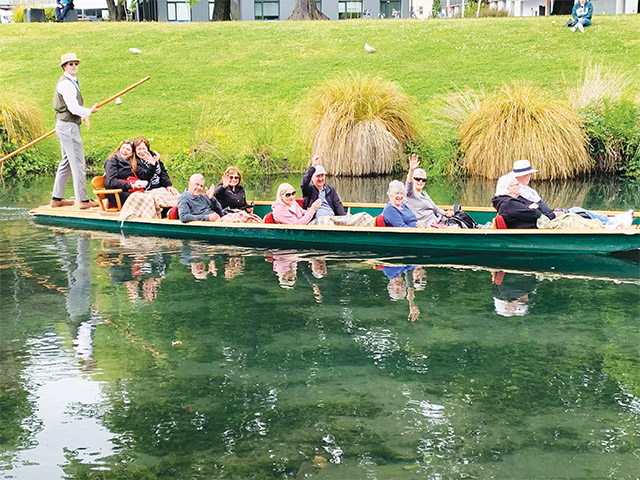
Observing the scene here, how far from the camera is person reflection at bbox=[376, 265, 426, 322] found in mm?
6949

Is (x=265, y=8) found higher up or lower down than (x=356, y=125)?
higher up

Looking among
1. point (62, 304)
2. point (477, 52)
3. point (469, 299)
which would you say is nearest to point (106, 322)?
point (62, 304)

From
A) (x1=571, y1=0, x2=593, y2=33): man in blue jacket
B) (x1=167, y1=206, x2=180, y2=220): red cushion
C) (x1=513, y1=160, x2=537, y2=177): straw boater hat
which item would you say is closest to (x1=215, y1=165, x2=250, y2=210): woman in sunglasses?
(x1=167, y1=206, x2=180, y2=220): red cushion

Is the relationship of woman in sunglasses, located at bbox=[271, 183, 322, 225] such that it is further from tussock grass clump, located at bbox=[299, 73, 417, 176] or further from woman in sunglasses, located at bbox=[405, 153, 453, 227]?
tussock grass clump, located at bbox=[299, 73, 417, 176]

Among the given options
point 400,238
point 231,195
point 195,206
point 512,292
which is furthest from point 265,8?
point 512,292

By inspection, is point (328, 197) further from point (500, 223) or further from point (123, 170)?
point (123, 170)

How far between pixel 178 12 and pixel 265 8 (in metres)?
4.13

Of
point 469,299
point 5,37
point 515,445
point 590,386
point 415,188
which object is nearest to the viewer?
point 515,445

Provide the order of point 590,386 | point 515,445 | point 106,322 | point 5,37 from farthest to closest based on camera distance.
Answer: point 5,37 → point 106,322 → point 590,386 → point 515,445

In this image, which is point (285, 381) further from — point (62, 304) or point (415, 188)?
point (415, 188)

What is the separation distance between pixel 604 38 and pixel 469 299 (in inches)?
706

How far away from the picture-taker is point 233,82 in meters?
22.0

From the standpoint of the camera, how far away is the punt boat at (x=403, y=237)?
328 inches

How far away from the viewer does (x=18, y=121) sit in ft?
54.2
